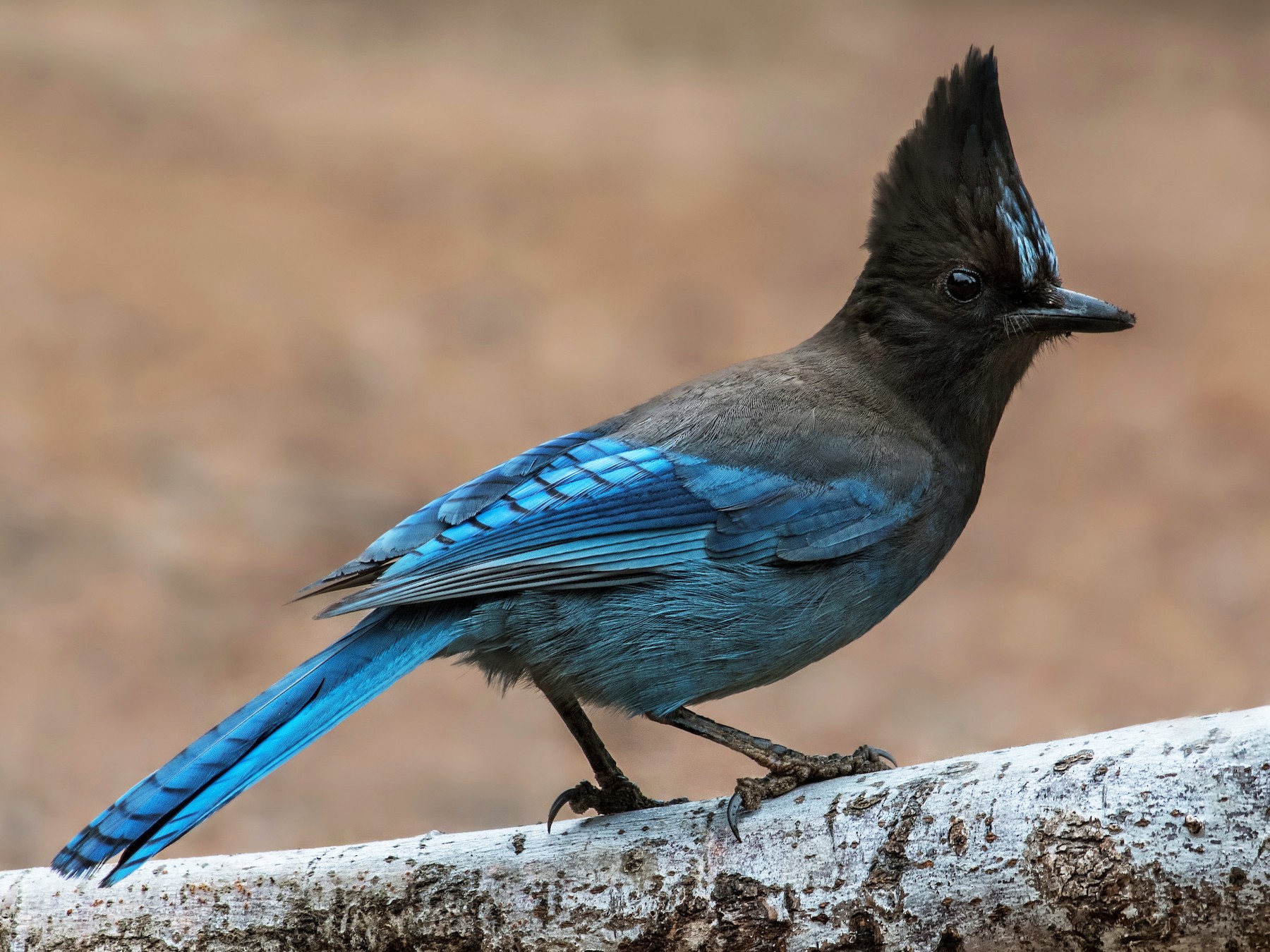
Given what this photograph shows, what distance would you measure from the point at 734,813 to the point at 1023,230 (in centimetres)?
159

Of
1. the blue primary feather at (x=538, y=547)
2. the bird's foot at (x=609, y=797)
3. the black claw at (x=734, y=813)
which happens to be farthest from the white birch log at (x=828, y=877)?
the blue primary feather at (x=538, y=547)

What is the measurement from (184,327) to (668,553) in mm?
6972

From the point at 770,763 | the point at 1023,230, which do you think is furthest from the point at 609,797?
the point at 1023,230

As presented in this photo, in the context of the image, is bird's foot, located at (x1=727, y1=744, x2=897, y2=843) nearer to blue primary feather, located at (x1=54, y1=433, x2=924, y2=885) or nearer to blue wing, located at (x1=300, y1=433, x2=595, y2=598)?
blue primary feather, located at (x1=54, y1=433, x2=924, y2=885)

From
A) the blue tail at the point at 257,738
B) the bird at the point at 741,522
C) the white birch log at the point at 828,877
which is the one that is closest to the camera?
the white birch log at the point at 828,877

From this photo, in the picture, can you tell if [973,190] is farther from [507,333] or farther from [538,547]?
[507,333]

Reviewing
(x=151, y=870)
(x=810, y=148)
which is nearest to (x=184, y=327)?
(x=810, y=148)

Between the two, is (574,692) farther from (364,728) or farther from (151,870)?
(364,728)

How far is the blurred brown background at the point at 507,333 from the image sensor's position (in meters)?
7.35

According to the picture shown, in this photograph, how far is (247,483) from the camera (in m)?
8.50

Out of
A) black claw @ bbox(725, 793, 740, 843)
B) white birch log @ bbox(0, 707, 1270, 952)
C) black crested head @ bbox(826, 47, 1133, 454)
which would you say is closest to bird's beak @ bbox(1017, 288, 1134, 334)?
black crested head @ bbox(826, 47, 1133, 454)

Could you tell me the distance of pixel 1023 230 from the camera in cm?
349

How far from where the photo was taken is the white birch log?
2264 millimetres

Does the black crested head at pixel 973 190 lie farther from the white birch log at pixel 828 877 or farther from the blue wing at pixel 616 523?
the white birch log at pixel 828 877
